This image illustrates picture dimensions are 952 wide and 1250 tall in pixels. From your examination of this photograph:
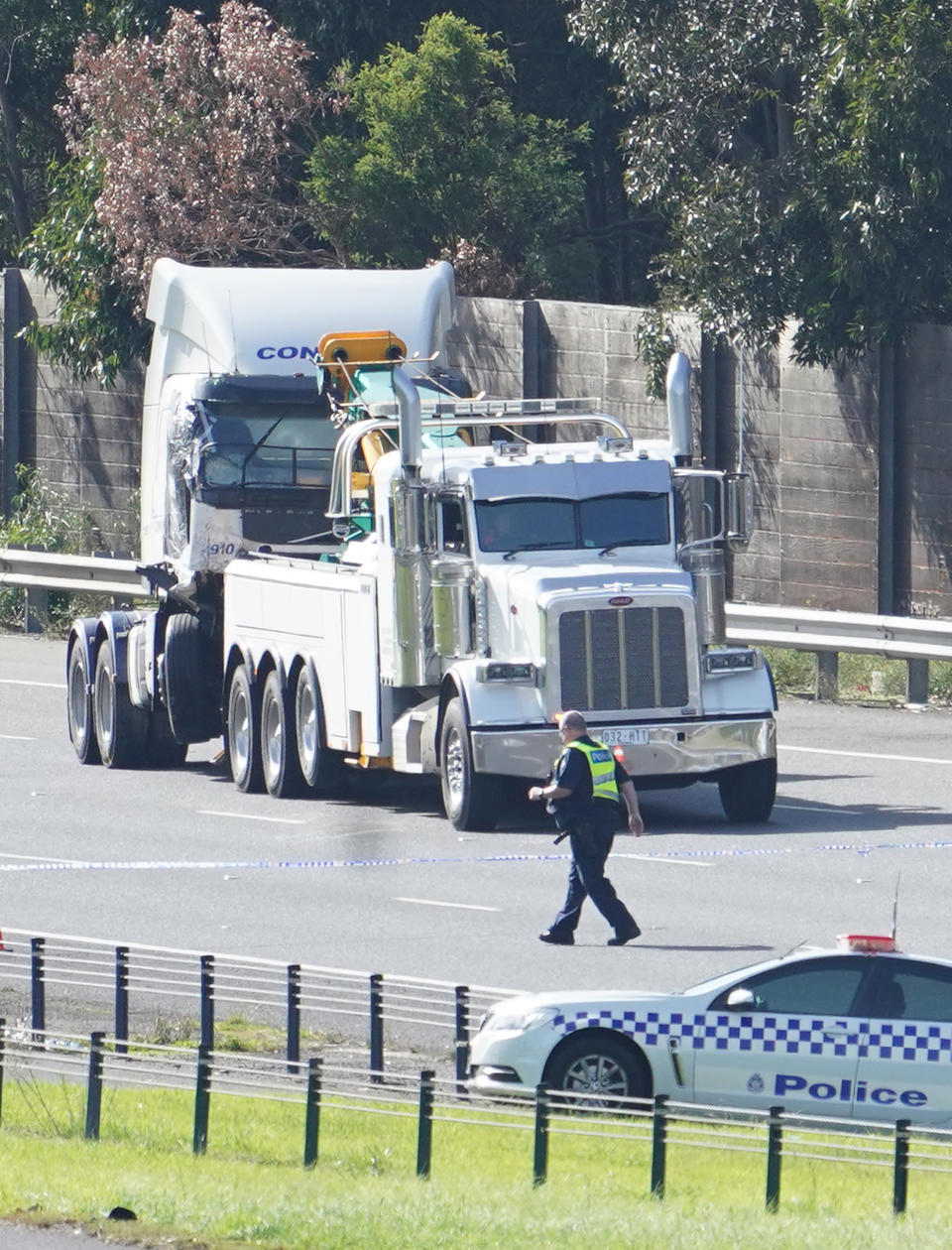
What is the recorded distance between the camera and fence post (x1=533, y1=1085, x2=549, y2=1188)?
10.8 meters

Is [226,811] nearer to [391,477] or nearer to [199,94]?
[391,477]

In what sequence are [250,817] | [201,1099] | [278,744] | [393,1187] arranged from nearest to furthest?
1. [393,1187]
2. [201,1099]
3. [250,817]
4. [278,744]

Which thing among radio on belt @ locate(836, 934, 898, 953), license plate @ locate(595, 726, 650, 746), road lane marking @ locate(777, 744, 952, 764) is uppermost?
license plate @ locate(595, 726, 650, 746)

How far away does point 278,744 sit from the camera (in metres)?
22.5

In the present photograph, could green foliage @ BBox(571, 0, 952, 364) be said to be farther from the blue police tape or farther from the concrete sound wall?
the blue police tape

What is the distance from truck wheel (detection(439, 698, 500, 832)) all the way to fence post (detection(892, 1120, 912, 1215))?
32.1 ft

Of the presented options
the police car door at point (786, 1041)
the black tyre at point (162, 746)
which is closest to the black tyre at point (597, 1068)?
the police car door at point (786, 1041)

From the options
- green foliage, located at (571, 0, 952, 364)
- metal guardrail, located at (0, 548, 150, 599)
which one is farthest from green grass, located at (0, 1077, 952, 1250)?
metal guardrail, located at (0, 548, 150, 599)

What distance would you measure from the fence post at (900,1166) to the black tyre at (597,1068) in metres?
2.67

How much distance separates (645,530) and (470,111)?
14.5 metres

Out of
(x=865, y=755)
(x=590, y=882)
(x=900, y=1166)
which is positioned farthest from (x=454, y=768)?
(x=900, y=1166)

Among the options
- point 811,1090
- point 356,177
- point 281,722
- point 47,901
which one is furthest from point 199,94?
point 811,1090

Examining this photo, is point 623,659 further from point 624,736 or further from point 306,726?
point 306,726

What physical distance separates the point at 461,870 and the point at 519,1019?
19.3 feet
